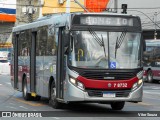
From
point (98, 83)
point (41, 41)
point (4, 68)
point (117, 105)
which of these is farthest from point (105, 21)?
point (4, 68)

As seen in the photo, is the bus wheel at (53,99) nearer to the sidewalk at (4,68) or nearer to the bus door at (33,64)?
the bus door at (33,64)

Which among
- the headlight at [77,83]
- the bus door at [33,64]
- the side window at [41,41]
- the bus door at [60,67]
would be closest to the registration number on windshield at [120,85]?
the headlight at [77,83]

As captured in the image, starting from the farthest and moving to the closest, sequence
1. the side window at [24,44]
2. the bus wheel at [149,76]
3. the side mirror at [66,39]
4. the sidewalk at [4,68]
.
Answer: the sidewalk at [4,68]
the bus wheel at [149,76]
the side window at [24,44]
the side mirror at [66,39]

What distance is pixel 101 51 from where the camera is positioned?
50.5 feet

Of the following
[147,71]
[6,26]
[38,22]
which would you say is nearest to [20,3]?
[6,26]

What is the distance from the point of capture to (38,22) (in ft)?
63.8

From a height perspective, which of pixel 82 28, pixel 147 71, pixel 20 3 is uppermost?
pixel 20 3

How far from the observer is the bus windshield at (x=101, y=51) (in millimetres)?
15289

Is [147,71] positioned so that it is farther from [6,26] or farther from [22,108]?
[6,26]

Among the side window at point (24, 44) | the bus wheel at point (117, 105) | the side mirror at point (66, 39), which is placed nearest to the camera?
the side mirror at point (66, 39)

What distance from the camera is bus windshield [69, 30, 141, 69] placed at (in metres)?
15.3

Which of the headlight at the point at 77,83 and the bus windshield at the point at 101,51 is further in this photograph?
the bus windshield at the point at 101,51

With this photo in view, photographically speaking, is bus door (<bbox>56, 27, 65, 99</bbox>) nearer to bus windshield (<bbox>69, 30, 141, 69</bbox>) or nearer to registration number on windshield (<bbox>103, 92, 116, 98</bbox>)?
bus windshield (<bbox>69, 30, 141, 69</bbox>)

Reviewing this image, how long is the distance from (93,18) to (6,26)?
271ft
